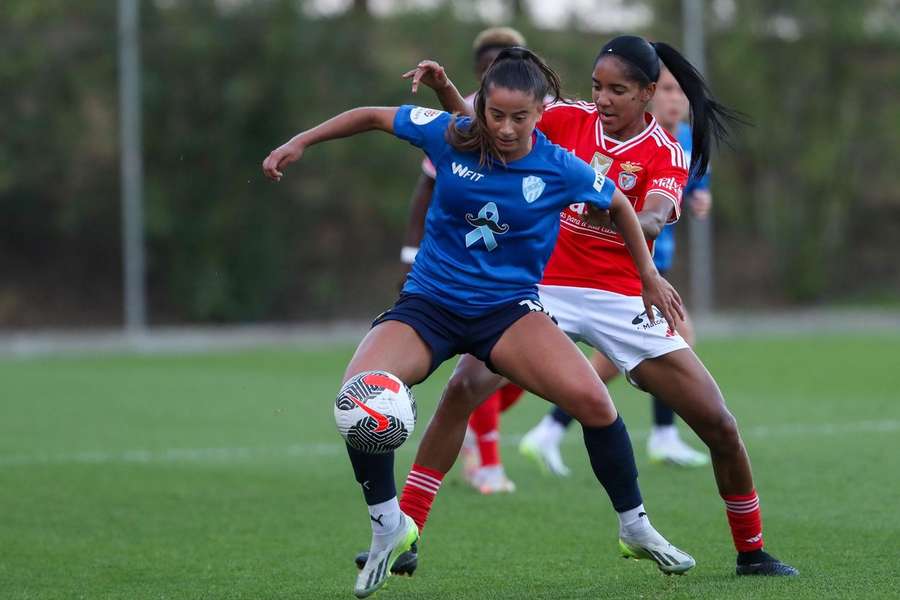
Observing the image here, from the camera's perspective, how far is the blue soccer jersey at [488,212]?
5.34 m

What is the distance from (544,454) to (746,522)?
3.24 meters

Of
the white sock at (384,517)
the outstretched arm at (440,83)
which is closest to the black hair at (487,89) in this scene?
the outstretched arm at (440,83)

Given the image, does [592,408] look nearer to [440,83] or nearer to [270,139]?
[440,83]

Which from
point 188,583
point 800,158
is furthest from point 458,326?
point 800,158

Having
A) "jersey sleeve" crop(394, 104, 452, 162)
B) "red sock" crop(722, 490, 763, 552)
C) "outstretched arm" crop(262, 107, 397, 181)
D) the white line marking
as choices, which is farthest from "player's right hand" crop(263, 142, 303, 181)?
the white line marking

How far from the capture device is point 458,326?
17.9ft

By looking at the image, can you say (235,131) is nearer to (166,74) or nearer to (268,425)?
(166,74)

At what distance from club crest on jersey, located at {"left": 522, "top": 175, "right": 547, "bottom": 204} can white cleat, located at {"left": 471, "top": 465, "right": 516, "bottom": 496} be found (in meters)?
3.25

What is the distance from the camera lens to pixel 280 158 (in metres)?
5.33

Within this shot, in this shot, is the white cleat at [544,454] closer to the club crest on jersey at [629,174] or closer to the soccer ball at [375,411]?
the club crest on jersey at [629,174]

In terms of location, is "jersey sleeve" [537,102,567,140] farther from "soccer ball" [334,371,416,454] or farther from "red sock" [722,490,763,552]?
"red sock" [722,490,763,552]

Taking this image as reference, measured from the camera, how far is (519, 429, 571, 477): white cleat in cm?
888

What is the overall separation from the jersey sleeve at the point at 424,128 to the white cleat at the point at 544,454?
3.83m

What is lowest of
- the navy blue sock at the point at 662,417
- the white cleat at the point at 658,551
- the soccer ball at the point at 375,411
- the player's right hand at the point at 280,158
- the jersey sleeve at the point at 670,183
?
the navy blue sock at the point at 662,417
